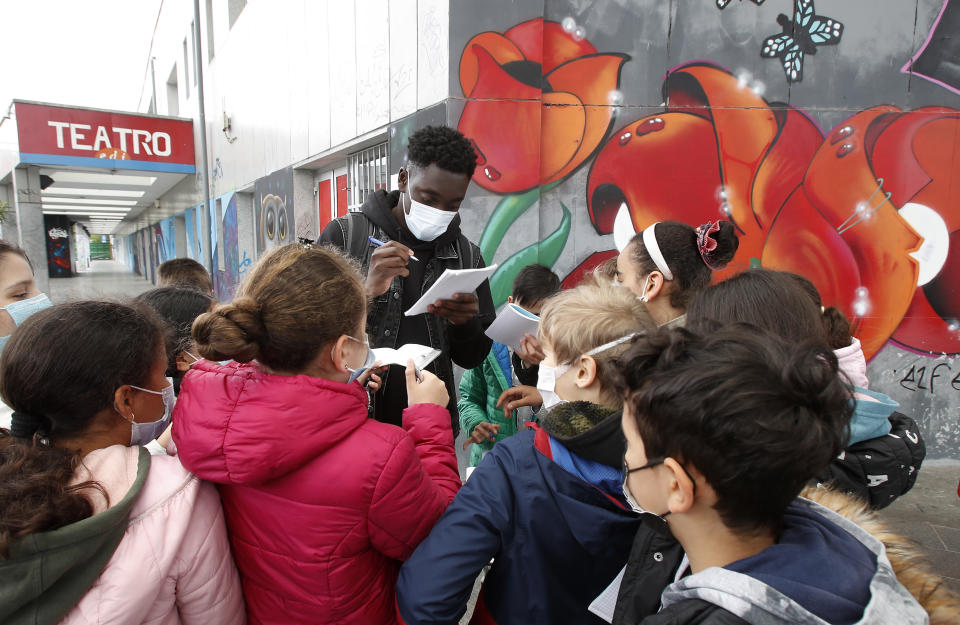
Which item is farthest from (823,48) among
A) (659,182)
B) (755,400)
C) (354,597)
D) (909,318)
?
(354,597)

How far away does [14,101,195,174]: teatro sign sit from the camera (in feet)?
30.5

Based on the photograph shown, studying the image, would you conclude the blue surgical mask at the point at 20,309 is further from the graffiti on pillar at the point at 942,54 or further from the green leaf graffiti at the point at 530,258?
the graffiti on pillar at the point at 942,54

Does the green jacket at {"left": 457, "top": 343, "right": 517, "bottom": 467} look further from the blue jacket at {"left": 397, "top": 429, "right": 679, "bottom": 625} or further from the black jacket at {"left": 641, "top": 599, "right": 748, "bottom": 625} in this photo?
the black jacket at {"left": 641, "top": 599, "right": 748, "bottom": 625}

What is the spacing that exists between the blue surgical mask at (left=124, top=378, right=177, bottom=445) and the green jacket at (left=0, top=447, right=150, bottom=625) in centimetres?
31

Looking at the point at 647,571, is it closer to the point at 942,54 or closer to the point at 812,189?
the point at 812,189

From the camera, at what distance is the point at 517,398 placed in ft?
7.64

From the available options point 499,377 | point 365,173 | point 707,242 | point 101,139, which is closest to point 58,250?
point 101,139

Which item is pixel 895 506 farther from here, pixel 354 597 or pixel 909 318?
pixel 354 597

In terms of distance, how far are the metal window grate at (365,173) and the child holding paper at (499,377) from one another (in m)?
2.24

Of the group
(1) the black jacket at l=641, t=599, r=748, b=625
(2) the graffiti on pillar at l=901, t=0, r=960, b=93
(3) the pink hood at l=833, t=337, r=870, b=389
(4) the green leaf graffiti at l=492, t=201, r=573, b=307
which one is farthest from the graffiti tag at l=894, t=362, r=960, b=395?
(1) the black jacket at l=641, t=599, r=748, b=625

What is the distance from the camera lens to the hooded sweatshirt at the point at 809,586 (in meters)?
0.76

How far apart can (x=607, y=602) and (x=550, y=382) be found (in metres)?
0.57

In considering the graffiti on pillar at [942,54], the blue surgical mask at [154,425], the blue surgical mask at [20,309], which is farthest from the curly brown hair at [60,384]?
the graffiti on pillar at [942,54]

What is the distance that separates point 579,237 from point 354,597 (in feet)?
11.1
